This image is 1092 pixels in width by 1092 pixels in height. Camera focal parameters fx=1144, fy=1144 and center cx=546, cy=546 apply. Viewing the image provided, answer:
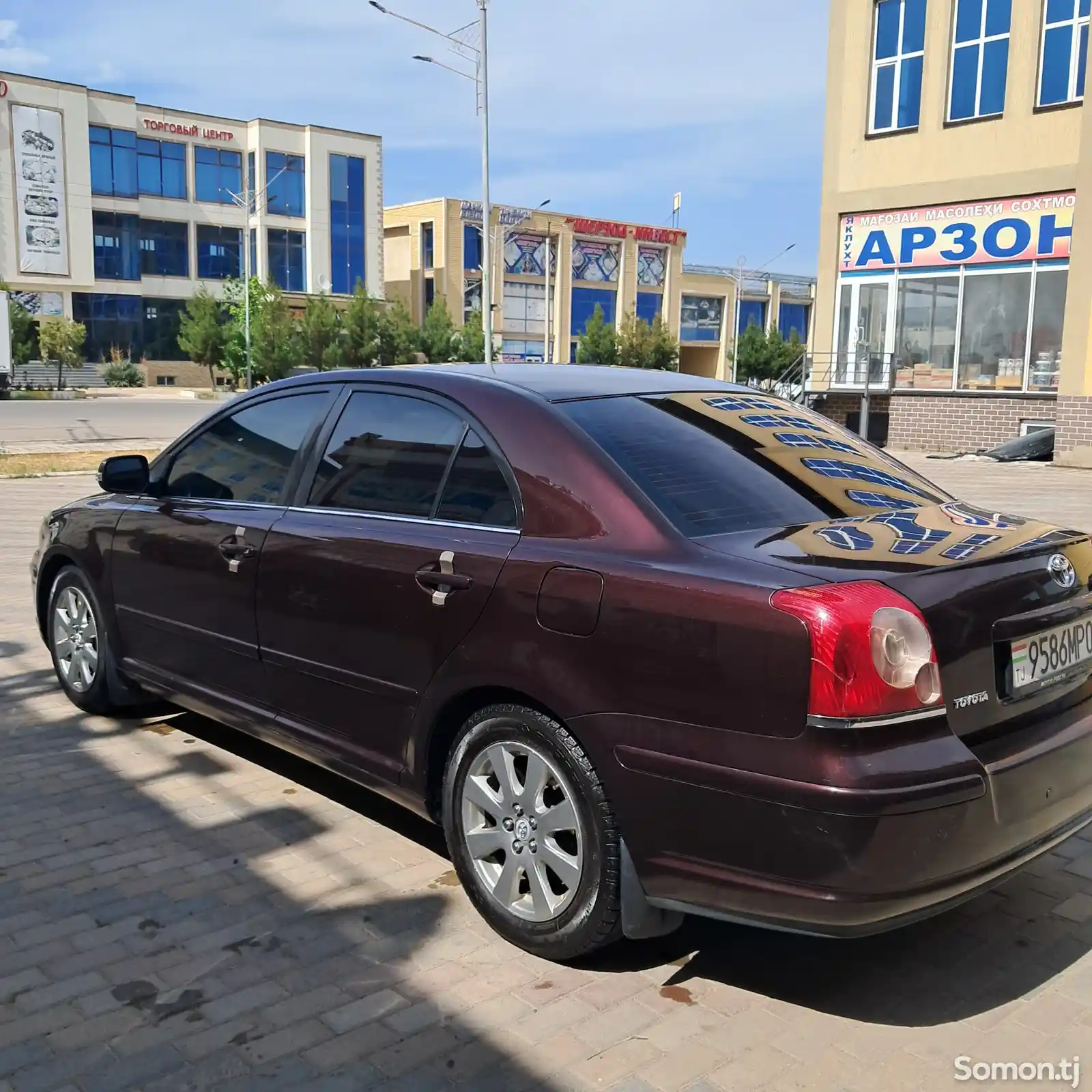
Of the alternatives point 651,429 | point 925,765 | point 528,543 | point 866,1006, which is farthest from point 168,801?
point 925,765

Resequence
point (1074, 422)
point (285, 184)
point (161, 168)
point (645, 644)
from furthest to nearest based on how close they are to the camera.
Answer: point (285, 184), point (161, 168), point (1074, 422), point (645, 644)

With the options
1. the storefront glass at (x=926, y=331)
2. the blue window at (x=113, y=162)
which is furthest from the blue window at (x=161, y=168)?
the storefront glass at (x=926, y=331)

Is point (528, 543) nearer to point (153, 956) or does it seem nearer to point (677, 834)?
point (677, 834)

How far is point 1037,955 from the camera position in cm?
335

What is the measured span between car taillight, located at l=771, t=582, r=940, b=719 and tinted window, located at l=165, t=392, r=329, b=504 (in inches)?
89.3

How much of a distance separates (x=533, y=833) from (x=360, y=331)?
190 ft

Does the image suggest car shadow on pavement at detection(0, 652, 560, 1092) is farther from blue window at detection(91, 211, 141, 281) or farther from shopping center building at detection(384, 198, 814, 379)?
shopping center building at detection(384, 198, 814, 379)

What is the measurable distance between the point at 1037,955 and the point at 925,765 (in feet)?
3.63

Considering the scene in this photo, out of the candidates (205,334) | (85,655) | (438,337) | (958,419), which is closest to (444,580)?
(85,655)

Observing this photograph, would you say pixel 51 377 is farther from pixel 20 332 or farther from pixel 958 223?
pixel 958 223

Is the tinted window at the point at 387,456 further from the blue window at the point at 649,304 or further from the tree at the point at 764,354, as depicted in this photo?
the blue window at the point at 649,304

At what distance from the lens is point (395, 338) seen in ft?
199

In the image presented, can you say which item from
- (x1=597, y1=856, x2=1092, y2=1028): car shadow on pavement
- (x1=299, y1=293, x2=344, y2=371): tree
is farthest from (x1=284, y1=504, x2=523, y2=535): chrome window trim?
(x1=299, y1=293, x2=344, y2=371): tree

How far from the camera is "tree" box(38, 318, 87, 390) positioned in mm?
56875
